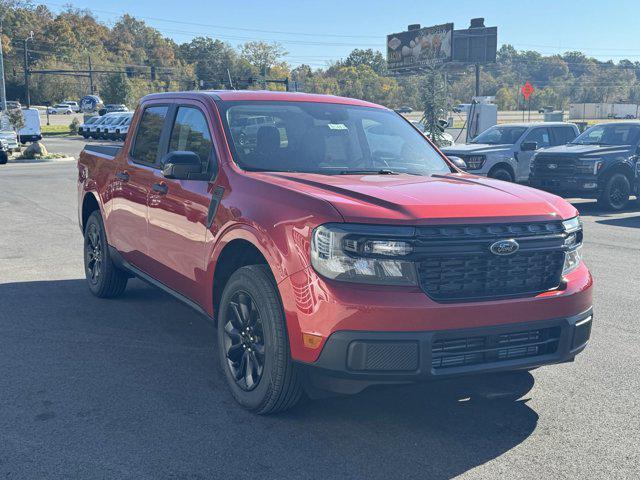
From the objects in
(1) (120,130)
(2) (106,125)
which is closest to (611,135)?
(1) (120,130)

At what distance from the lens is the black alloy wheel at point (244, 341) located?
4293mm

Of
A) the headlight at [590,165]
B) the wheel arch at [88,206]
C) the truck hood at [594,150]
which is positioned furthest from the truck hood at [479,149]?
the wheel arch at [88,206]

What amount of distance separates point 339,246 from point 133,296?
403cm

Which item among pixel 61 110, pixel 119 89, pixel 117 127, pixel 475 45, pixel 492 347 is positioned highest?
pixel 475 45

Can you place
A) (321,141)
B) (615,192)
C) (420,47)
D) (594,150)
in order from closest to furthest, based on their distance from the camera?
(321,141) → (615,192) → (594,150) → (420,47)

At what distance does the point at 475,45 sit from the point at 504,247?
63876 millimetres

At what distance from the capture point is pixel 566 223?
4230 mm

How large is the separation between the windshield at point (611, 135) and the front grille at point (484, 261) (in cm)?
1300

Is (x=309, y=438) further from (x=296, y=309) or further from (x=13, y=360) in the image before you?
(x=13, y=360)

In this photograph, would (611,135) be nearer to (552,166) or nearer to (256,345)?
(552,166)

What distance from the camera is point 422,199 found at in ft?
13.2

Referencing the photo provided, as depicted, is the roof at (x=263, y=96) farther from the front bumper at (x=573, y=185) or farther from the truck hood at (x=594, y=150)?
the truck hood at (x=594, y=150)

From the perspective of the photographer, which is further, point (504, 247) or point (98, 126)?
point (98, 126)

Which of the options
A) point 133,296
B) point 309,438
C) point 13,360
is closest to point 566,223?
point 309,438
